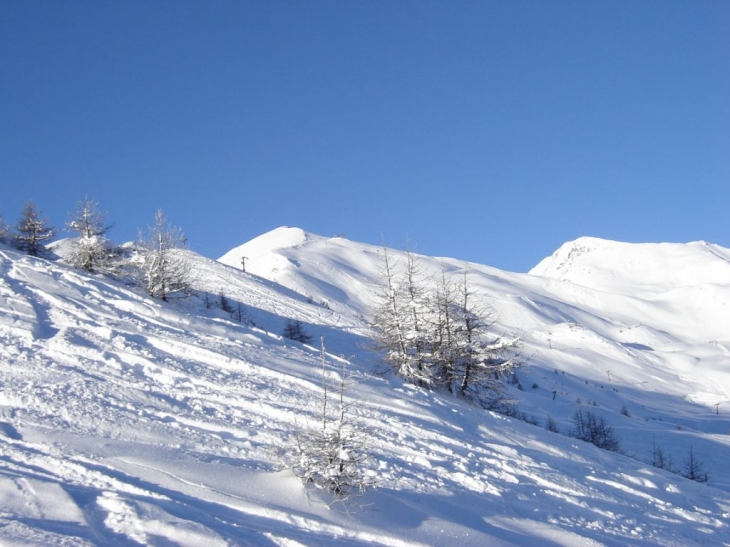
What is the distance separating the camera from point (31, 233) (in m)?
36.2

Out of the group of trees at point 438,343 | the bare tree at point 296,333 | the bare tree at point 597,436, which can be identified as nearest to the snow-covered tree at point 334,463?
the group of trees at point 438,343

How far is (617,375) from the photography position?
9381cm

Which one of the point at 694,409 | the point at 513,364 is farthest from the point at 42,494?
the point at 694,409

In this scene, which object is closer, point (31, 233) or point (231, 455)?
point (231, 455)

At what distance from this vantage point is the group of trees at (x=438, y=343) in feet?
71.7

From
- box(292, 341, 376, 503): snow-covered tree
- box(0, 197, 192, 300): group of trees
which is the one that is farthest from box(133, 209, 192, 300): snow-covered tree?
box(292, 341, 376, 503): snow-covered tree

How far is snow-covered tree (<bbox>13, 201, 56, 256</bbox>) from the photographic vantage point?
117ft

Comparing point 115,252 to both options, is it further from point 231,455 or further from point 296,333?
point 231,455

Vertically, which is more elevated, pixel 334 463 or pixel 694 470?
pixel 334 463

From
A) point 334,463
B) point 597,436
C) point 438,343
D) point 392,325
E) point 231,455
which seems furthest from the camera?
point 597,436

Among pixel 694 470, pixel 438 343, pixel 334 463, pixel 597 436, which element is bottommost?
pixel 694 470

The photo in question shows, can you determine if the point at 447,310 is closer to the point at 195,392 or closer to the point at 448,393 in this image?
the point at 448,393

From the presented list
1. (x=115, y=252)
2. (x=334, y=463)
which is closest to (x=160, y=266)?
(x=115, y=252)

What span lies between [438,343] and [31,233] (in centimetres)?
2788
